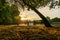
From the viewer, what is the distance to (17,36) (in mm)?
5125

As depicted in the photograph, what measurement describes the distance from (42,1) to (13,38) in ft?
15.5

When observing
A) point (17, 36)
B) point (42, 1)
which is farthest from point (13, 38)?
point (42, 1)

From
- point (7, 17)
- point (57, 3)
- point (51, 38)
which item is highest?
point (57, 3)

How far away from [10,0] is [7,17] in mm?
17040

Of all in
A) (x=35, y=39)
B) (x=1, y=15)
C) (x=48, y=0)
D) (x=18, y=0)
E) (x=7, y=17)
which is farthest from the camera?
(x=7, y=17)

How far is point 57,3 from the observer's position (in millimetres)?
9531

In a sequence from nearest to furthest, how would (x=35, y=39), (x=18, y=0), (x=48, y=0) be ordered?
(x=35, y=39)
(x=18, y=0)
(x=48, y=0)

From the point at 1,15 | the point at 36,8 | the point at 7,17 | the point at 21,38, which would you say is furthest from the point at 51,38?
the point at 7,17

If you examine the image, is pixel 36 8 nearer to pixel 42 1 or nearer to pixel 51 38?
pixel 42 1

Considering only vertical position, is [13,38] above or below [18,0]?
below

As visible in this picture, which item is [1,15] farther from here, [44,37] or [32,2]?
[44,37]

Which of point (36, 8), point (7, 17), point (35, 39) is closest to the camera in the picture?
point (35, 39)

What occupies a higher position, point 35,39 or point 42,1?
point 42,1

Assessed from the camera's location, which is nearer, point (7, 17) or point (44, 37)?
point (44, 37)
